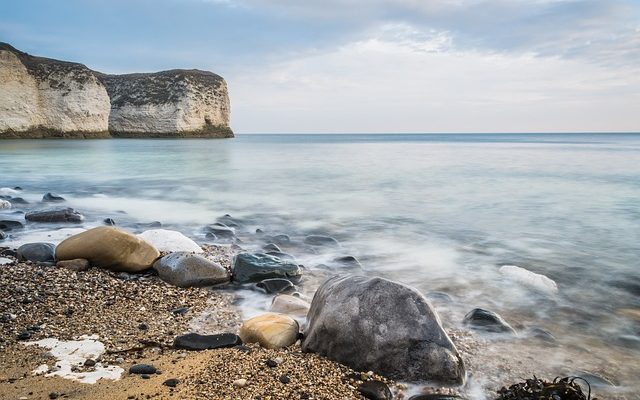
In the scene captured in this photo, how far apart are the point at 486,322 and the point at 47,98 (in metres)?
50.1

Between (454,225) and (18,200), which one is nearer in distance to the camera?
(454,225)

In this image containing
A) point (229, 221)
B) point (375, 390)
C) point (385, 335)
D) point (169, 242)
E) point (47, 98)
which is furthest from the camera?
point (47, 98)

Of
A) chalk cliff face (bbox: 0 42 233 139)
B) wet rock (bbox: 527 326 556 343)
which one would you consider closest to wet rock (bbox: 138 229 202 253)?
wet rock (bbox: 527 326 556 343)

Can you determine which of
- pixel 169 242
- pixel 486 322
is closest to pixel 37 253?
pixel 169 242

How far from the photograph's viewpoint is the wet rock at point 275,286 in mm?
5164

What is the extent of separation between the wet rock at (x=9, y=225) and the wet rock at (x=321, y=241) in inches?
190

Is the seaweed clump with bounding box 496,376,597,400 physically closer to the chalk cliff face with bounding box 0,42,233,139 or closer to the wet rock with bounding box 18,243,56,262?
the wet rock with bounding box 18,243,56,262

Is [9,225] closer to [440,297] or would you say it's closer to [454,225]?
[440,297]

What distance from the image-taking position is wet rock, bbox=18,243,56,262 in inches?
221

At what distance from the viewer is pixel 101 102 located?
49469 millimetres

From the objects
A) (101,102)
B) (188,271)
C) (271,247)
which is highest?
(101,102)

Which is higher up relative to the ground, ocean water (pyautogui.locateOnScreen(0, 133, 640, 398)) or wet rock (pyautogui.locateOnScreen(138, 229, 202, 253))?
wet rock (pyautogui.locateOnScreen(138, 229, 202, 253))

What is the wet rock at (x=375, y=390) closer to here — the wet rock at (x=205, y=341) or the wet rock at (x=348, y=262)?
the wet rock at (x=205, y=341)

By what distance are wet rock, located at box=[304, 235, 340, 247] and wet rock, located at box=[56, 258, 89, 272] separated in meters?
3.51
